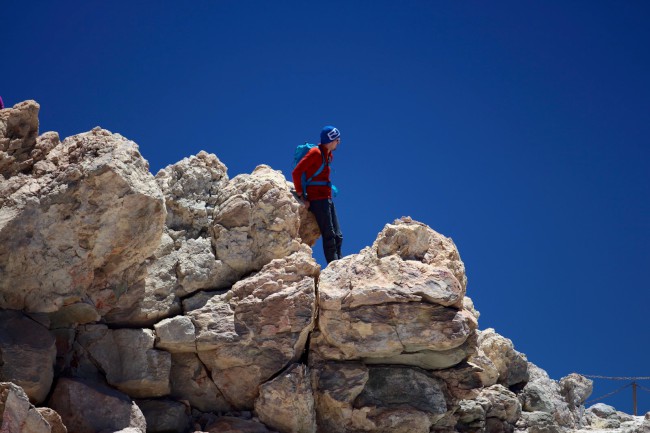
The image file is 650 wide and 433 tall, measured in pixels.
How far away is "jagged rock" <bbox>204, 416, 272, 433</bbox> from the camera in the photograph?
37.1ft

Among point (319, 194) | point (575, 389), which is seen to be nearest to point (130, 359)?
point (319, 194)

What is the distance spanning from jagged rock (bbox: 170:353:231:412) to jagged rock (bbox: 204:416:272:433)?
0.35m

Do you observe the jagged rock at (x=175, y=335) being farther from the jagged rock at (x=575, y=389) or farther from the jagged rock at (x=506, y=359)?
the jagged rock at (x=575, y=389)

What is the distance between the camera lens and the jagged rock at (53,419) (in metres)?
9.34

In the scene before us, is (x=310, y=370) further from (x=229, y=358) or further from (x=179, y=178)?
(x=179, y=178)

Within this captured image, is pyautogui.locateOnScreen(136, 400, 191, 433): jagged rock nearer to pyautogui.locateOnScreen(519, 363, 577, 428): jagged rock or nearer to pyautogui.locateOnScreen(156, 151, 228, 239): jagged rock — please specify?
pyautogui.locateOnScreen(156, 151, 228, 239): jagged rock

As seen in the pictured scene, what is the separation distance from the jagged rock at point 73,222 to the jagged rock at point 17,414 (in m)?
2.51

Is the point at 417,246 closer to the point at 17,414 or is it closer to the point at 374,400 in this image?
the point at 374,400

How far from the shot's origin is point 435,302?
11891 millimetres

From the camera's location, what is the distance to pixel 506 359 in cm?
1493

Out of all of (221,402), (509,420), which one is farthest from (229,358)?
(509,420)

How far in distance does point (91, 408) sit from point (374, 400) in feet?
14.3

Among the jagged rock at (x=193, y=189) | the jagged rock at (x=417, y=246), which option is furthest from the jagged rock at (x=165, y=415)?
the jagged rock at (x=417, y=246)

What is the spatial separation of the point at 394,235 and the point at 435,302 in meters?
1.45
